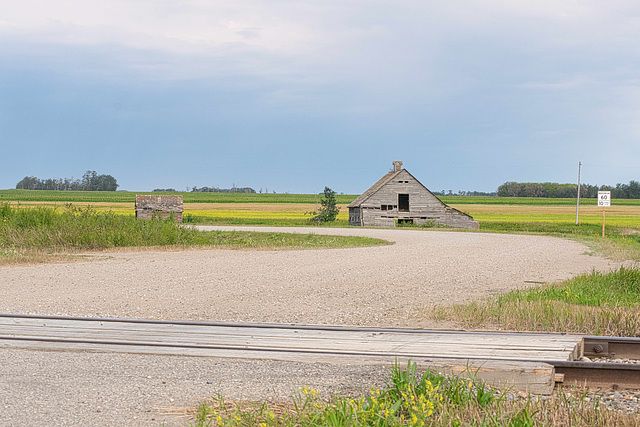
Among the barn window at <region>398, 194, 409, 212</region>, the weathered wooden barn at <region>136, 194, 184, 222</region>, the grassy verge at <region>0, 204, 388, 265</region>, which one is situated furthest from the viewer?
the barn window at <region>398, 194, 409, 212</region>

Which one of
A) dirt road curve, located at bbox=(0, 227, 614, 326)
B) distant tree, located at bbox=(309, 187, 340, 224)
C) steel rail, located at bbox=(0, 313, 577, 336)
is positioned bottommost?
dirt road curve, located at bbox=(0, 227, 614, 326)

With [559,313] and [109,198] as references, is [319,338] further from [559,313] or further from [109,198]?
[109,198]

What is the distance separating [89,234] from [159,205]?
18434mm

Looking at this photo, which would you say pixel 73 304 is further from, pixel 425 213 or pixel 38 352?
pixel 425 213

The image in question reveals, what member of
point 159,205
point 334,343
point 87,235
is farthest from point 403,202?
point 334,343

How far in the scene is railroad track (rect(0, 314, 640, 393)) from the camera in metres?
5.63

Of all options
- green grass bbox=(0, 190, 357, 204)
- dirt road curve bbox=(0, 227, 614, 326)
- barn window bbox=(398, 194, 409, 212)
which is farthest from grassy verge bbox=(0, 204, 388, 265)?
green grass bbox=(0, 190, 357, 204)

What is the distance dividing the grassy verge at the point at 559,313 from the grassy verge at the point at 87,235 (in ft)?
44.7

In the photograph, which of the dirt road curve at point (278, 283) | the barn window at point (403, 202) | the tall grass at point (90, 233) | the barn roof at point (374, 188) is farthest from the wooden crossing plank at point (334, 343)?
the barn window at point (403, 202)

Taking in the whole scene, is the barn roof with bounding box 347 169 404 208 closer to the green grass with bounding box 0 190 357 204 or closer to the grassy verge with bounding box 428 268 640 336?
the grassy verge with bounding box 428 268 640 336

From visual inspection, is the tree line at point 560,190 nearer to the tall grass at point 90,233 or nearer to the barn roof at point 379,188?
the barn roof at point 379,188

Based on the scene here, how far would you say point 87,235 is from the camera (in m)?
21.4

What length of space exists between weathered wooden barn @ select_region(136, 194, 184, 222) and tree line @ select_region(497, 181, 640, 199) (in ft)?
423

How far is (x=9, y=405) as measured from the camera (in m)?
5.00
